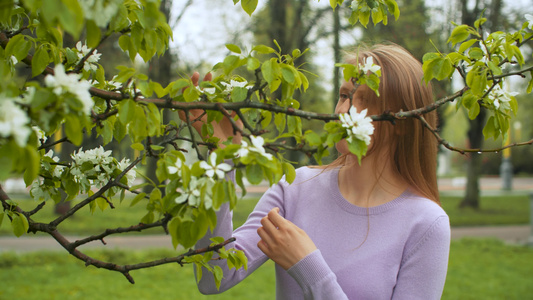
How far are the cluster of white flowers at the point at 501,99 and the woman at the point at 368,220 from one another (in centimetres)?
26

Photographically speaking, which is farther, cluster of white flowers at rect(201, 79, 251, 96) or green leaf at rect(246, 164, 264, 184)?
cluster of white flowers at rect(201, 79, 251, 96)

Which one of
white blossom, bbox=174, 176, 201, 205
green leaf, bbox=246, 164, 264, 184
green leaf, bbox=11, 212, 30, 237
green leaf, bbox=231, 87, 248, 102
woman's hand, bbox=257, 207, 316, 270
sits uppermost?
green leaf, bbox=231, 87, 248, 102

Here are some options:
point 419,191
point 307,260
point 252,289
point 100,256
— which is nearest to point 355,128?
point 307,260

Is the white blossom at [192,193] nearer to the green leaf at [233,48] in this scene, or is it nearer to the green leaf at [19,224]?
the green leaf at [233,48]

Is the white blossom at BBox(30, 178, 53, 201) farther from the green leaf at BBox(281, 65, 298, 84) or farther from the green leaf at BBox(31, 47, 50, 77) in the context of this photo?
the green leaf at BBox(281, 65, 298, 84)

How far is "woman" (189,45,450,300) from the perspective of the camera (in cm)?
166

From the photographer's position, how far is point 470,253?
8414mm

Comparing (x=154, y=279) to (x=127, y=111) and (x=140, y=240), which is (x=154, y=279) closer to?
(x=140, y=240)

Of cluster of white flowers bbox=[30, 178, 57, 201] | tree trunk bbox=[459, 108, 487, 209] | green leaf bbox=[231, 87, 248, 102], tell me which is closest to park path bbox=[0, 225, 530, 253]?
tree trunk bbox=[459, 108, 487, 209]

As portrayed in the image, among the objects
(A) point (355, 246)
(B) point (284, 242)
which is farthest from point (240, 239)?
(A) point (355, 246)

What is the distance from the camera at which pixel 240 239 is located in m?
1.92

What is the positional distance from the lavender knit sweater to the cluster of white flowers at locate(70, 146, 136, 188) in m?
0.38

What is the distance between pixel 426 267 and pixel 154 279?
5.15m

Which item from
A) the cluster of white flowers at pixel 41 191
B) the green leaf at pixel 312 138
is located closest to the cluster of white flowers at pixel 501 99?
the green leaf at pixel 312 138
